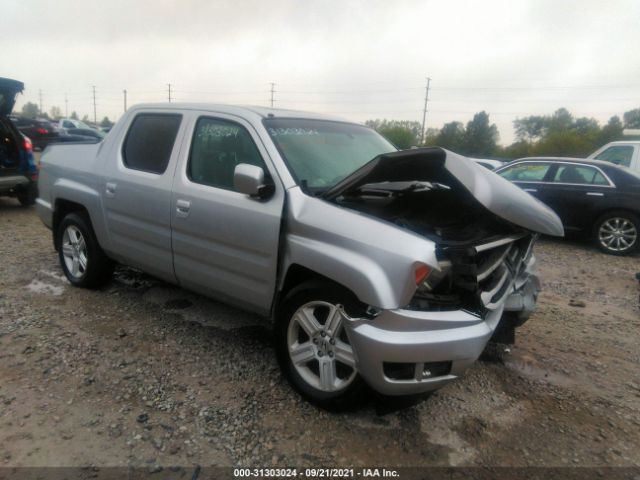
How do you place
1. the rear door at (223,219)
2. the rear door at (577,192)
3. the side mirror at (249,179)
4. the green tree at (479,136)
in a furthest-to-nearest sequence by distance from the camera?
the green tree at (479,136), the rear door at (577,192), the rear door at (223,219), the side mirror at (249,179)

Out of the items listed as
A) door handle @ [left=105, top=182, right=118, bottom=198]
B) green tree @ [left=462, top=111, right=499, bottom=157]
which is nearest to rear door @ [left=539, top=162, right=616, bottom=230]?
door handle @ [left=105, top=182, right=118, bottom=198]

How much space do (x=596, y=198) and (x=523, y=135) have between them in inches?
2966

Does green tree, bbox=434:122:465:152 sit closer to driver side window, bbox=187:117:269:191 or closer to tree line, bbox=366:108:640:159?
tree line, bbox=366:108:640:159

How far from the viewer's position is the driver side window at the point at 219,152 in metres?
3.16

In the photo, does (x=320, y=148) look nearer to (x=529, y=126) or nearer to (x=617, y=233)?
(x=617, y=233)

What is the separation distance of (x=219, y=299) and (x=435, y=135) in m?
53.9

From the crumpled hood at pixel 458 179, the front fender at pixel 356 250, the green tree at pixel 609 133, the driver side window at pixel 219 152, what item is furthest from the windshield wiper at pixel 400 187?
the green tree at pixel 609 133

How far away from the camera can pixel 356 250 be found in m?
2.42

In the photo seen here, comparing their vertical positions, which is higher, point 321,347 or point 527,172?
point 527,172

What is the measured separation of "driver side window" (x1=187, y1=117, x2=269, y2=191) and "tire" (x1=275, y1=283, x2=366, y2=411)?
3.17ft

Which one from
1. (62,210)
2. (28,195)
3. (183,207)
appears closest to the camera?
(183,207)

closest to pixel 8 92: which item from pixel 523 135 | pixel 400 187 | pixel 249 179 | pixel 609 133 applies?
pixel 249 179

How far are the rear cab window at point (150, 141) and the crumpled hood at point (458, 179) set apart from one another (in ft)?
5.04

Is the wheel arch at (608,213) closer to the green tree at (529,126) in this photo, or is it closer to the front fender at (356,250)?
the front fender at (356,250)
